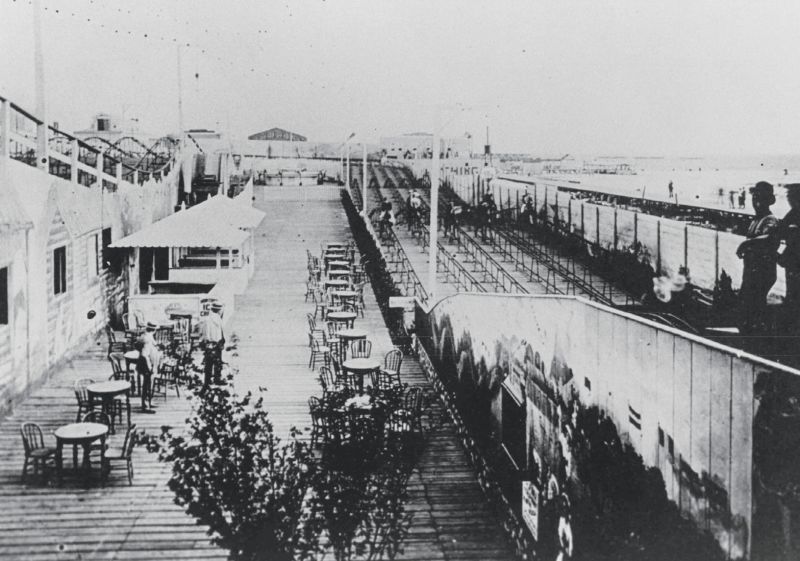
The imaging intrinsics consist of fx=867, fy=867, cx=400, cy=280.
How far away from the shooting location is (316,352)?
18.0 meters

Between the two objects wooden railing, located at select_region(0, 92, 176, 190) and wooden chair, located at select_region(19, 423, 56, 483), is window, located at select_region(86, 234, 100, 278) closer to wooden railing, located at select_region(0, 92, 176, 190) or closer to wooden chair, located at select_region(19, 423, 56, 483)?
wooden railing, located at select_region(0, 92, 176, 190)

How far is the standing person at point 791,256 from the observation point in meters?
7.30

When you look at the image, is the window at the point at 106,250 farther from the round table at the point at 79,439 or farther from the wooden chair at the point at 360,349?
the round table at the point at 79,439

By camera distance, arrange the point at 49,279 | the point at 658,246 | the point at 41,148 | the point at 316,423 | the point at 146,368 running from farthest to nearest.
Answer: the point at 658,246
the point at 49,279
the point at 41,148
the point at 146,368
the point at 316,423

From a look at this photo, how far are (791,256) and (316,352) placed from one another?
11669 mm

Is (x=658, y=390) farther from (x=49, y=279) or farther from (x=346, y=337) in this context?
(x=49, y=279)

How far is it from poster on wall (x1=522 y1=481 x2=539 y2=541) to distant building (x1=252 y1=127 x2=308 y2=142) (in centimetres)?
4376

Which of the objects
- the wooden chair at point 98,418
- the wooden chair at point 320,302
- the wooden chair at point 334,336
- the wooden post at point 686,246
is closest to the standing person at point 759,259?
the wooden post at point 686,246

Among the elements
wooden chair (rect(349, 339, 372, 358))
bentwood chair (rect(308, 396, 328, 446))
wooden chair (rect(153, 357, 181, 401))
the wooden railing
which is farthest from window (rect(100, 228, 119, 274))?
bentwood chair (rect(308, 396, 328, 446))

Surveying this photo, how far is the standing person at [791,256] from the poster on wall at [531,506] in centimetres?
331

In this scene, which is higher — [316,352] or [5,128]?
[5,128]

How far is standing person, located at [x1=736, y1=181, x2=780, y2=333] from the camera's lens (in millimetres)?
7570

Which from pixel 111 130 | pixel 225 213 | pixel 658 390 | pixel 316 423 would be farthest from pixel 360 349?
pixel 111 130

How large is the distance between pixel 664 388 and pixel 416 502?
6070mm
